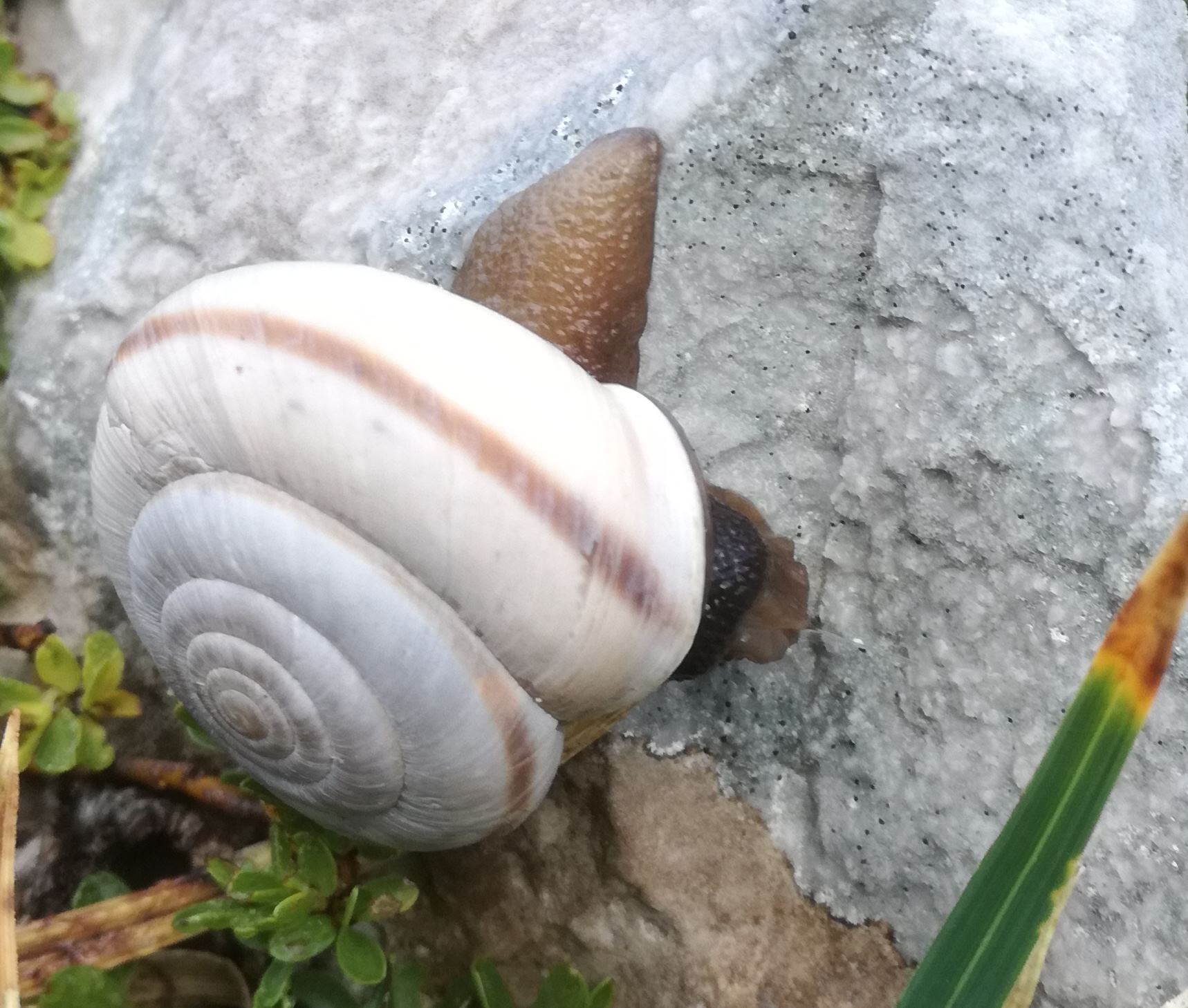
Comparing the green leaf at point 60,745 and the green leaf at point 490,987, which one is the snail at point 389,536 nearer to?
the green leaf at point 490,987

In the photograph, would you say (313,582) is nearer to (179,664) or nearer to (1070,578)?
(179,664)

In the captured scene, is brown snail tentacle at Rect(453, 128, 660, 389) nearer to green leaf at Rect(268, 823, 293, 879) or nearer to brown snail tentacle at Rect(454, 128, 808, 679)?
brown snail tentacle at Rect(454, 128, 808, 679)

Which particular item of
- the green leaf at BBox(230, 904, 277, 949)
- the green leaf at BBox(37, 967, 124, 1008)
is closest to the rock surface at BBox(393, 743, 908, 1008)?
the green leaf at BBox(230, 904, 277, 949)

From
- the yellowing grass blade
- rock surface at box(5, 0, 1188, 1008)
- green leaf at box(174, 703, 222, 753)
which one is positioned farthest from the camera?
green leaf at box(174, 703, 222, 753)

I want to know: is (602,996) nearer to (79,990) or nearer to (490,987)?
(490,987)

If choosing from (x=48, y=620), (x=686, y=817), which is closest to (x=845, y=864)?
(x=686, y=817)
